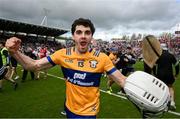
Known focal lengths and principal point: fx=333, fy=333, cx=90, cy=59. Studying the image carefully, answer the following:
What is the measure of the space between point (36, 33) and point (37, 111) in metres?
72.4

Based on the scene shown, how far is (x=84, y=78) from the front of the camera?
161 inches

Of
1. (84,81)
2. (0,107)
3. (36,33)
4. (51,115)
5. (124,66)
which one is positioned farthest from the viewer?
(36,33)

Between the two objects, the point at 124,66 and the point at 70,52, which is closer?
the point at 70,52

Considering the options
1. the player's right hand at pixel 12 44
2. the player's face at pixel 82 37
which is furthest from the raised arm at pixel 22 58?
the player's face at pixel 82 37

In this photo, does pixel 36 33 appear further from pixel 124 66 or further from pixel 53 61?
pixel 53 61

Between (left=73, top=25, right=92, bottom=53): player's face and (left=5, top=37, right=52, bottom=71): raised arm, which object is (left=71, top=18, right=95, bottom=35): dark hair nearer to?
(left=73, top=25, right=92, bottom=53): player's face

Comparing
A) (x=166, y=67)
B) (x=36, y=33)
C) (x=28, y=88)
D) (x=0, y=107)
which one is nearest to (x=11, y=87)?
(x=28, y=88)

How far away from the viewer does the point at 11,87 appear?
14766 millimetres

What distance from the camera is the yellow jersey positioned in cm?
409

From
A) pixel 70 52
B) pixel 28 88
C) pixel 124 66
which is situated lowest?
pixel 28 88

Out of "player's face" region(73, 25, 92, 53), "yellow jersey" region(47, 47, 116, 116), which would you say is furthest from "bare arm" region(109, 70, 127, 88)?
"player's face" region(73, 25, 92, 53)

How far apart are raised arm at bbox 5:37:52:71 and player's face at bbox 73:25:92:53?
52 centimetres

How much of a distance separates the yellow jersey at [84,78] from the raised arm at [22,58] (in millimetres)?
314

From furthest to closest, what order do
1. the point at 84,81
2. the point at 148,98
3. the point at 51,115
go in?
the point at 51,115 → the point at 84,81 → the point at 148,98
